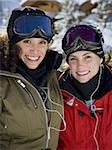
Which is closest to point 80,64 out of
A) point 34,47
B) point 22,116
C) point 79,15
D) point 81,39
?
point 81,39

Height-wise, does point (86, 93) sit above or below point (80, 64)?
below

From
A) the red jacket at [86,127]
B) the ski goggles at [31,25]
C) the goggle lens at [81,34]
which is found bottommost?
the red jacket at [86,127]

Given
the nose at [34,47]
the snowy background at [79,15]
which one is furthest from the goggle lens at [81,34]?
the snowy background at [79,15]

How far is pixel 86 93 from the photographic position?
117 inches

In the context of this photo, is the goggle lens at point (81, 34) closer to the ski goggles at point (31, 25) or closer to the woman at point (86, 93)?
the woman at point (86, 93)

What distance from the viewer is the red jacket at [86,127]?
9.20 ft

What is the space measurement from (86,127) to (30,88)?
0.52 m

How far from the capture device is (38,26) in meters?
2.84

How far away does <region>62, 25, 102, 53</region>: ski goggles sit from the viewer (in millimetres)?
2920

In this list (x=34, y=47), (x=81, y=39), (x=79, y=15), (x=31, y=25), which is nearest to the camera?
(x=34, y=47)

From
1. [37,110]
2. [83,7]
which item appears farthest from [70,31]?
[83,7]

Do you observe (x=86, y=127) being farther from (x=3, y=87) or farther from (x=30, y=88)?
(x=3, y=87)

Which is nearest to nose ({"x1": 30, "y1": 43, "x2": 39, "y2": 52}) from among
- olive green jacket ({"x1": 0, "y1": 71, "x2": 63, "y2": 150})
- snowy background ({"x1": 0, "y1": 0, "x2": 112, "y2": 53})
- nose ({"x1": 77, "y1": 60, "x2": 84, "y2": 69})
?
olive green jacket ({"x1": 0, "y1": 71, "x2": 63, "y2": 150})

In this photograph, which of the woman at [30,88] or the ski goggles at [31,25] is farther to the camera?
the ski goggles at [31,25]
